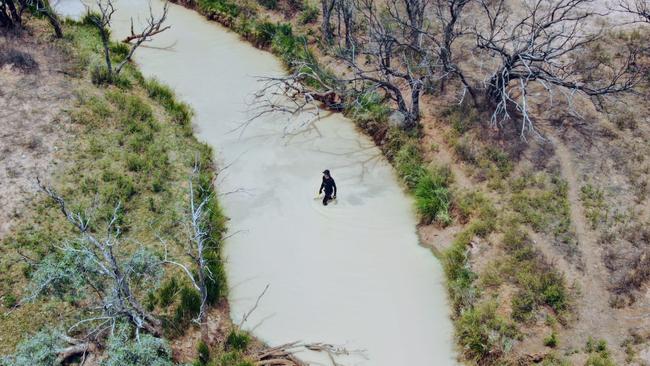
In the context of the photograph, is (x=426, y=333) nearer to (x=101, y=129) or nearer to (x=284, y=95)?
(x=284, y=95)

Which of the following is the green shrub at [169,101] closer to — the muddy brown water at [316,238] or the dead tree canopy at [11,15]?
the muddy brown water at [316,238]

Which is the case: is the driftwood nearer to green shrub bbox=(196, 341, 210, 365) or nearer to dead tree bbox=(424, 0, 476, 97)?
green shrub bbox=(196, 341, 210, 365)

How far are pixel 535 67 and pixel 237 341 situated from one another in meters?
10.0

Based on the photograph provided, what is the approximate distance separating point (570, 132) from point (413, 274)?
607 centimetres

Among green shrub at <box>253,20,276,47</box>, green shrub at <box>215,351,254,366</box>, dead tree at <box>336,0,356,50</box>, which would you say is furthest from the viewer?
green shrub at <box>253,20,276,47</box>

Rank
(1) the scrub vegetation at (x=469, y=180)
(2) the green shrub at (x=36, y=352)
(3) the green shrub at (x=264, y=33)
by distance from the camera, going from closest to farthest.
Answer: (2) the green shrub at (x=36, y=352)
(1) the scrub vegetation at (x=469, y=180)
(3) the green shrub at (x=264, y=33)

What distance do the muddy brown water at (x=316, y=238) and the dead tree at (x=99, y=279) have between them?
1977 millimetres

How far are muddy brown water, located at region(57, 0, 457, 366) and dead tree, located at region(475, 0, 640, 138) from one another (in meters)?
3.71

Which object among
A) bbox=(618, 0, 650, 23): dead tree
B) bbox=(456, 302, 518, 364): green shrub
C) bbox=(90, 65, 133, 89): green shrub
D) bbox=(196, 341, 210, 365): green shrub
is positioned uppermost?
bbox=(618, 0, 650, 23): dead tree

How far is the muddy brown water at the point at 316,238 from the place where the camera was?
12.0m

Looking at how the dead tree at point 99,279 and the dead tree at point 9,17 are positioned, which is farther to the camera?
the dead tree at point 9,17

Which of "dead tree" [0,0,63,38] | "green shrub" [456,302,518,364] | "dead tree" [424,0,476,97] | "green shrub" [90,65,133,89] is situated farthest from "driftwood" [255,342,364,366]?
"dead tree" [0,0,63,38]

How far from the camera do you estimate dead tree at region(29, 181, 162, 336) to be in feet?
34.6

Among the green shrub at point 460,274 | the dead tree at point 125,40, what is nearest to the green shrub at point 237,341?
the green shrub at point 460,274
